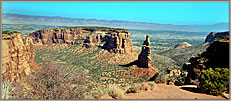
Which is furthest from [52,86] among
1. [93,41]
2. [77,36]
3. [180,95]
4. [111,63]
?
[77,36]

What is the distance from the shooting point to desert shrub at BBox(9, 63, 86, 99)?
1152 centimetres

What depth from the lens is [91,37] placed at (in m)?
69.2

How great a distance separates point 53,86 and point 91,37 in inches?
2270

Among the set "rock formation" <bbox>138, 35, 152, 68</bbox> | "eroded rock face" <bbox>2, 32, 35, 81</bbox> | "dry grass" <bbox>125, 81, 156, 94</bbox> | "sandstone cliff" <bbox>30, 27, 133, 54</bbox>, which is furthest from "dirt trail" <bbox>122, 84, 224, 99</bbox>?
"sandstone cliff" <bbox>30, 27, 133, 54</bbox>

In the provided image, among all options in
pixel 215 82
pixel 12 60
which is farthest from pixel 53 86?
pixel 12 60

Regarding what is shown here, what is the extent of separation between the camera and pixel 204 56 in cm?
1895

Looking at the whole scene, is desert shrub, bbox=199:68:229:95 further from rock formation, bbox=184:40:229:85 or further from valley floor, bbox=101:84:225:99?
rock formation, bbox=184:40:229:85

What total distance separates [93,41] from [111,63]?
19420mm

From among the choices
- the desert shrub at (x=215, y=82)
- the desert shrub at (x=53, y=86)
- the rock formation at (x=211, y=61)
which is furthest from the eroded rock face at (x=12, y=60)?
the desert shrub at (x=215, y=82)

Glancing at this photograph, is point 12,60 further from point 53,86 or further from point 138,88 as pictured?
point 138,88

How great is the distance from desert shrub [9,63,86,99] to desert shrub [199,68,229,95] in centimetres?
743

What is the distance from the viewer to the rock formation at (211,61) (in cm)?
1672

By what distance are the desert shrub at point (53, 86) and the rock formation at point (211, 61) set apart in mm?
9221

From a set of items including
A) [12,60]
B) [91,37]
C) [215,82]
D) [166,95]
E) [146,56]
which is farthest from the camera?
[91,37]
